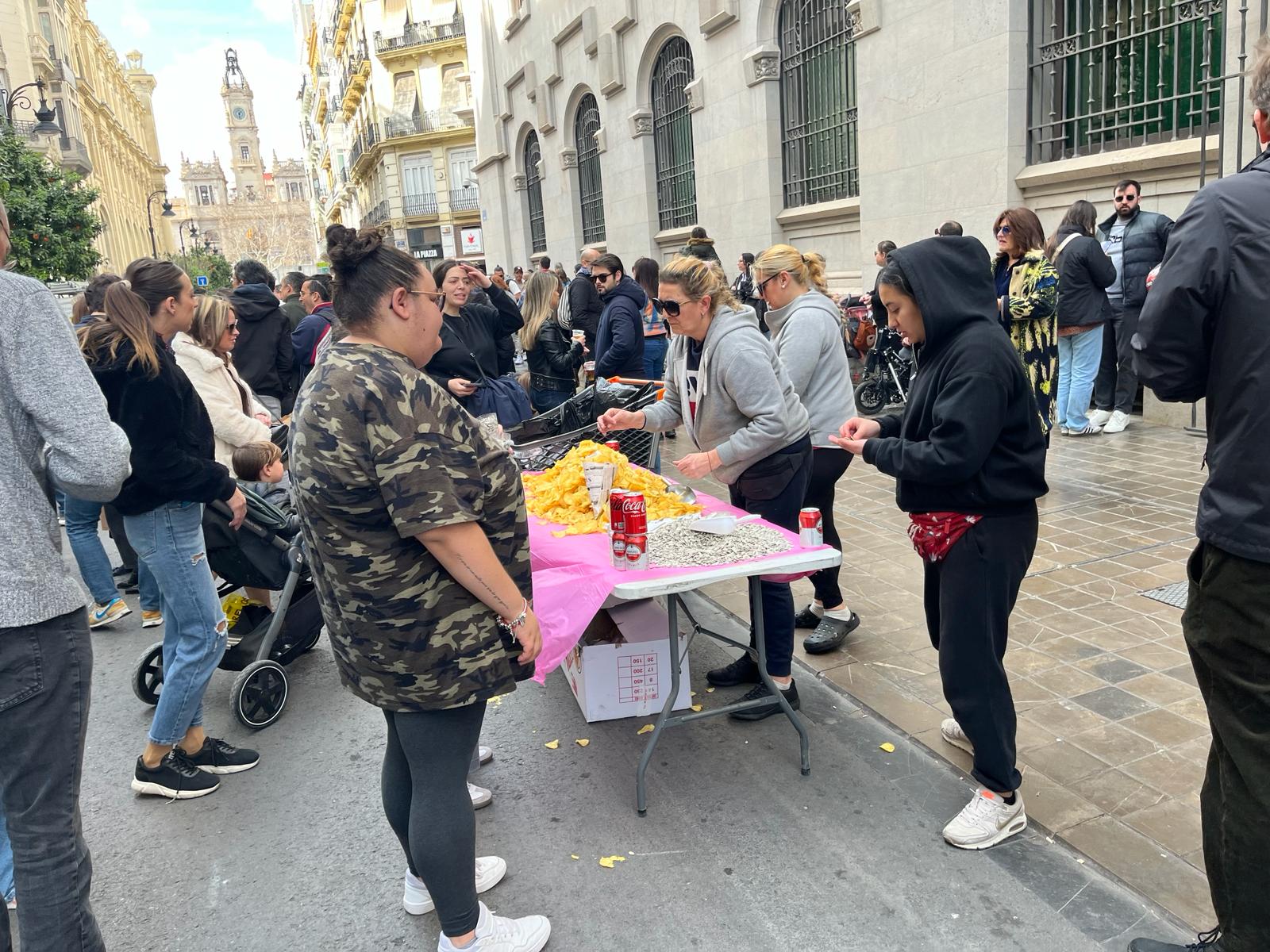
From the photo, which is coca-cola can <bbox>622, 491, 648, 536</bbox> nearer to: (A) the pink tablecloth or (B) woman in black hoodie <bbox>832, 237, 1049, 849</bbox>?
(A) the pink tablecloth

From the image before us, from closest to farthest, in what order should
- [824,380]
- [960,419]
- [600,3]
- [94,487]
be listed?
[94,487] < [960,419] < [824,380] < [600,3]

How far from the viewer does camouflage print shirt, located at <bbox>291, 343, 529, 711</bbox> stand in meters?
2.20

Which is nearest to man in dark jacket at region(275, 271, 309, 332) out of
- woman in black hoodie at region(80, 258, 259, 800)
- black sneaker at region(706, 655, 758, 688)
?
woman in black hoodie at region(80, 258, 259, 800)

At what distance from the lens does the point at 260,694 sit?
4531 millimetres

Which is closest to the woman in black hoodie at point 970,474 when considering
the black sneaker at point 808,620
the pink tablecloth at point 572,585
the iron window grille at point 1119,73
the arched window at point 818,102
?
the pink tablecloth at point 572,585

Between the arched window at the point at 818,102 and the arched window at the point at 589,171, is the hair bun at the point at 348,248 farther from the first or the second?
the arched window at the point at 589,171

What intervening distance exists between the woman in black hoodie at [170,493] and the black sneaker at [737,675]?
2169mm

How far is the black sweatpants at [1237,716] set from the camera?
Result: 2180 mm

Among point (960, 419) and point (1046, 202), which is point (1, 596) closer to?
point (960, 419)

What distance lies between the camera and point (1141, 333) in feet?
7.63

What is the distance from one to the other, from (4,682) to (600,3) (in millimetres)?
20166

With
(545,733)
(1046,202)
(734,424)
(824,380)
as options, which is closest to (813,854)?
(545,733)

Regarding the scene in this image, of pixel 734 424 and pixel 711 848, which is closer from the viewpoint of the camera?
pixel 711 848

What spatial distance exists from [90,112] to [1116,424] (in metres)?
66.3
